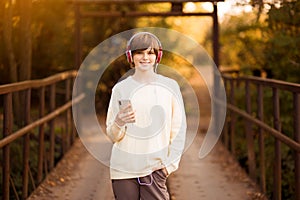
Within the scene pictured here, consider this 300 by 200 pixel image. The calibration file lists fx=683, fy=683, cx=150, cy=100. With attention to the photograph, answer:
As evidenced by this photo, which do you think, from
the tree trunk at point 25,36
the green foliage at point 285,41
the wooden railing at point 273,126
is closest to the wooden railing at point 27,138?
the tree trunk at point 25,36

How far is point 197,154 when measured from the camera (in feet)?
33.0

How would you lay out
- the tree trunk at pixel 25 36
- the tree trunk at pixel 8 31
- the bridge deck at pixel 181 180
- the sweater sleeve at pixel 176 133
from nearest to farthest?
the sweater sleeve at pixel 176 133 < the bridge deck at pixel 181 180 < the tree trunk at pixel 8 31 < the tree trunk at pixel 25 36

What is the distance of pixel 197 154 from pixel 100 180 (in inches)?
99.3

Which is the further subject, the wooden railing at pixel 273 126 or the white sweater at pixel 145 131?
the wooden railing at pixel 273 126

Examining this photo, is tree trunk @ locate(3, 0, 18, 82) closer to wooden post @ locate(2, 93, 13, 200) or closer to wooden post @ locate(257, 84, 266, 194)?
wooden post @ locate(2, 93, 13, 200)

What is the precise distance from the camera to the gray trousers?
3740 millimetres

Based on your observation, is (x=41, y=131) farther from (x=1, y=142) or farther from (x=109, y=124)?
(x=109, y=124)

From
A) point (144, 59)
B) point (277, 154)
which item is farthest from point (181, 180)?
point (144, 59)

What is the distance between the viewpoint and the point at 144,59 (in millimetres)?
3689

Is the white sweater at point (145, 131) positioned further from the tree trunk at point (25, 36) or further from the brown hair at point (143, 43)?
the tree trunk at point (25, 36)

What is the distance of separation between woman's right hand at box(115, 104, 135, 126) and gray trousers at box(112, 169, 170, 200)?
342 mm

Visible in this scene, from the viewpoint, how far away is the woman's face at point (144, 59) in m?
3.69

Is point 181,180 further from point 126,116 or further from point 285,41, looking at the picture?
point 126,116

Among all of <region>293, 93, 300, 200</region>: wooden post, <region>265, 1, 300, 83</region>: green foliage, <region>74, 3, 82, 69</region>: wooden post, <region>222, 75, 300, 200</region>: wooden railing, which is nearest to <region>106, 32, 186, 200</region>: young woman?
<region>222, 75, 300, 200</region>: wooden railing
